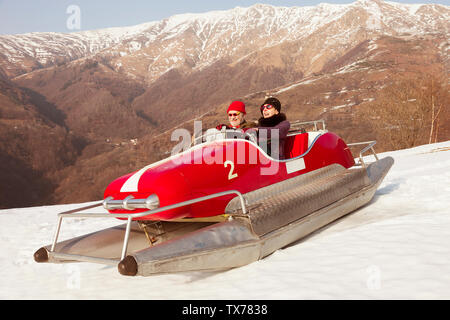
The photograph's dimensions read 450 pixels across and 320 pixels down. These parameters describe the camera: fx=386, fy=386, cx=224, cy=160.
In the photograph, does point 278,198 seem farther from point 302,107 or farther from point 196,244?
point 302,107

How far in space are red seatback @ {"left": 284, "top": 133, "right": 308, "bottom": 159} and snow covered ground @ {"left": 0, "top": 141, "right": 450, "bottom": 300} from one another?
1.39 metres

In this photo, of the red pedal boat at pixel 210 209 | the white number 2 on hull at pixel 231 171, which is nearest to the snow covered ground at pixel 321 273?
the red pedal boat at pixel 210 209

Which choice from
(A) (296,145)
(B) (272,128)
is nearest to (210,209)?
A: (B) (272,128)

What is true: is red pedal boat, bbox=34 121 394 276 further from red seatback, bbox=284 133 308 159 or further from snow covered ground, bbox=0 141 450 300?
red seatback, bbox=284 133 308 159

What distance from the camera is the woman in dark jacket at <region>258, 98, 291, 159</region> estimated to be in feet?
18.4

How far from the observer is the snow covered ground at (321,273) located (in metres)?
3.54

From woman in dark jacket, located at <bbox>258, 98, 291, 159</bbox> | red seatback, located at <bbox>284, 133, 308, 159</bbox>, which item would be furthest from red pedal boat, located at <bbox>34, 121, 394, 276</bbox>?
red seatback, located at <bbox>284, 133, 308, 159</bbox>

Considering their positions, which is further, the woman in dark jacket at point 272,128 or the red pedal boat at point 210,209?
the woman in dark jacket at point 272,128

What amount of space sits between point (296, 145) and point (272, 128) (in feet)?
4.52

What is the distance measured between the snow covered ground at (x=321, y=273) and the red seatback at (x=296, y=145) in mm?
1395

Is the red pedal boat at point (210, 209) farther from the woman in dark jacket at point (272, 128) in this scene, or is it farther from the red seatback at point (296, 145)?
the red seatback at point (296, 145)

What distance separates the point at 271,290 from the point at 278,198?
5.15 feet

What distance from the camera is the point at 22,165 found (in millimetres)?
149375

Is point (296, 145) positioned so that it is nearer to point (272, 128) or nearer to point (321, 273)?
point (272, 128)
